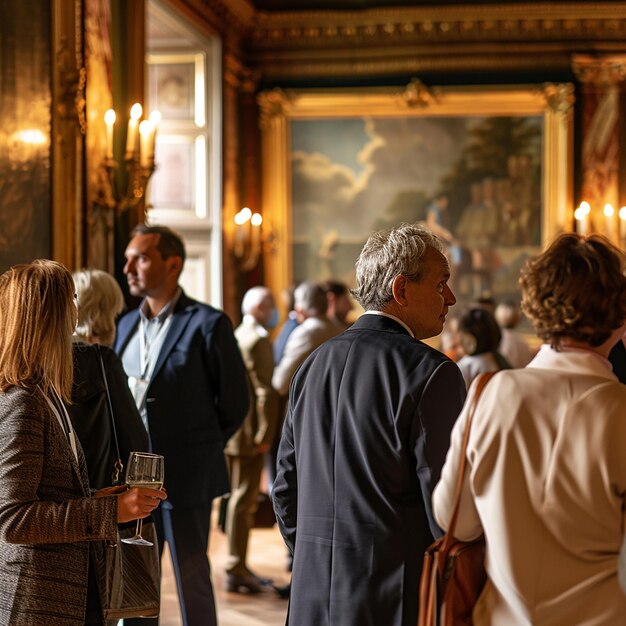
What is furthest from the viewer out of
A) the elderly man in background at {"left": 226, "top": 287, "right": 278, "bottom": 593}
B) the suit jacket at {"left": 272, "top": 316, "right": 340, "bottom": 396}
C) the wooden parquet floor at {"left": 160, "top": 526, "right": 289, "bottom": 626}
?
the suit jacket at {"left": 272, "top": 316, "right": 340, "bottom": 396}

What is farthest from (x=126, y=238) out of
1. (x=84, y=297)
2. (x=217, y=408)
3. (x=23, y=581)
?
(x=23, y=581)

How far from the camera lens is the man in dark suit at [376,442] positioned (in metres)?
2.92

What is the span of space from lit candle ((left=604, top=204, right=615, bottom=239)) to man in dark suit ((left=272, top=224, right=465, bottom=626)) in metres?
9.24

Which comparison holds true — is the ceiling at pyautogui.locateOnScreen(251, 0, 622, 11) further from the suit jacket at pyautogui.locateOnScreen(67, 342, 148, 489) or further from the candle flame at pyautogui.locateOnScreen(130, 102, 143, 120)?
the suit jacket at pyautogui.locateOnScreen(67, 342, 148, 489)

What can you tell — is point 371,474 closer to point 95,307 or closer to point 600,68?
point 95,307

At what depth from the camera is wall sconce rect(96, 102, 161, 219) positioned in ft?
23.3

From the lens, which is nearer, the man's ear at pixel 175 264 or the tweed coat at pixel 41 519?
the tweed coat at pixel 41 519

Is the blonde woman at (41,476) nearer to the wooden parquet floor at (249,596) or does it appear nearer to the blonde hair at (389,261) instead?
the blonde hair at (389,261)

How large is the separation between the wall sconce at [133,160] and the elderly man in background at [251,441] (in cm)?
116

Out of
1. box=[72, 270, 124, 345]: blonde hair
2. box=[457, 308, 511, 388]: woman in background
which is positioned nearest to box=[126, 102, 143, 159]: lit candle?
box=[457, 308, 511, 388]: woman in background

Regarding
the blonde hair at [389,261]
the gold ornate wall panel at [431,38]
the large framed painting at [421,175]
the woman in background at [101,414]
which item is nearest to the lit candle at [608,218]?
the large framed painting at [421,175]

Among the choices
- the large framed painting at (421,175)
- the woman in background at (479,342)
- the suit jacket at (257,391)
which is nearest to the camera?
the woman in background at (479,342)

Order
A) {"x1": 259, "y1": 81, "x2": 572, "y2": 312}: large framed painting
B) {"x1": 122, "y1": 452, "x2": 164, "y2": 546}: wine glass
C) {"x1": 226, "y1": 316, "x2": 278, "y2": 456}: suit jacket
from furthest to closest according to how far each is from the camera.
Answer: {"x1": 259, "y1": 81, "x2": 572, "y2": 312}: large framed painting < {"x1": 226, "y1": 316, "x2": 278, "y2": 456}: suit jacket < {"x1": 122, "y1": 452, "x2": 164, "y2": 546}: wine glass

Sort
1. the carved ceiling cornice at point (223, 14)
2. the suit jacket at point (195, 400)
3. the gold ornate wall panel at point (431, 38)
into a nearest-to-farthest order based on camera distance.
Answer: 1. the suit jacket at point (195, 400)
2. the carved ceiling cornice at point (223, 14)
3. the gold ornate wall panel at point (431, 38)
